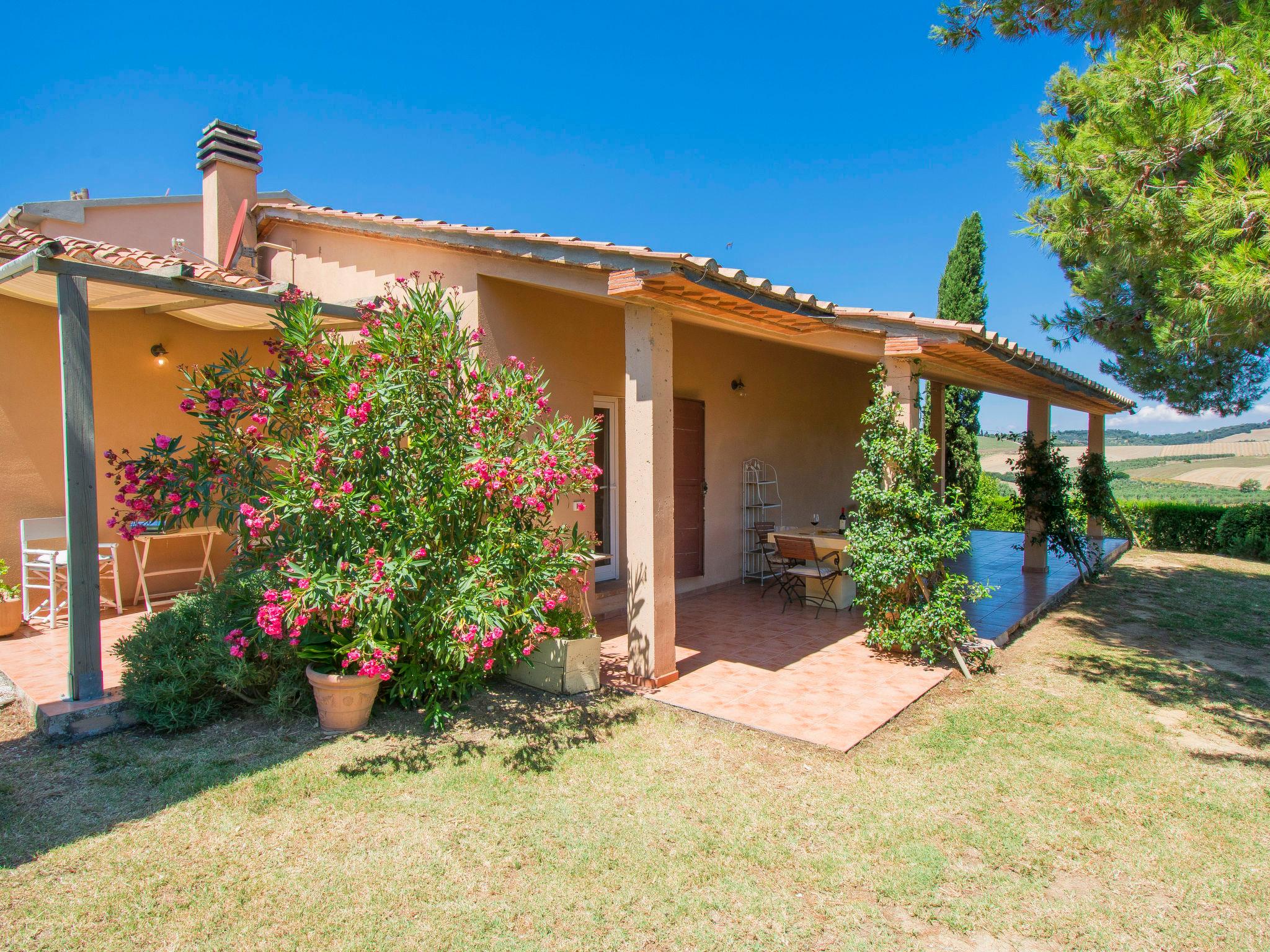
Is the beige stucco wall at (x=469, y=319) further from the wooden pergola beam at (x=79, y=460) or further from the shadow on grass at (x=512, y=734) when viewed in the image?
the wooden pergola beam at (x=79, y=460)

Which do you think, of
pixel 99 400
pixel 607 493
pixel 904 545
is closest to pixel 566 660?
pixel 607 493

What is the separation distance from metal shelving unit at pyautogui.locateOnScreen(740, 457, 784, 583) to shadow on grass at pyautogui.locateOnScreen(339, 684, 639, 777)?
16.9ft

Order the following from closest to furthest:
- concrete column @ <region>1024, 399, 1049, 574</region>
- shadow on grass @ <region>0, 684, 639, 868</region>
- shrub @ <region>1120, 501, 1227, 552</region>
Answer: shadow on grass @ <region>0, 684, 639, 868</region> → concrete column @ <region>1024, 399, 1049, 574</region> → shrub @ <region>1120, 501, 1227, 552</region>

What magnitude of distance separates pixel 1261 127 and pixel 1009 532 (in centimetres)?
1539

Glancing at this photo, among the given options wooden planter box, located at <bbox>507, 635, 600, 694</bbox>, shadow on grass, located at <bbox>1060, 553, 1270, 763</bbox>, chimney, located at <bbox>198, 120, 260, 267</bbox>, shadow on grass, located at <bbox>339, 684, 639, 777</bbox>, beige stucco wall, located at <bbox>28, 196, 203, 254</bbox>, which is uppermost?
beige stucco wall, located at <bbox>28, 196, 203, 254</bbox>

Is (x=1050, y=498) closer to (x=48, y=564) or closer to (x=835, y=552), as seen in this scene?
(x=835, y=552)

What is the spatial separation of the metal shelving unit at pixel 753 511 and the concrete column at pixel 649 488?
15.4ft

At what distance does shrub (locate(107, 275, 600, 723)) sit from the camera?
Answer: 15.7ft

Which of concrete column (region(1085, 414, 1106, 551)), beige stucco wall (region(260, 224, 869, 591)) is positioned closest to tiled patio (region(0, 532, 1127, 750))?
beige stucco wall (region(260, 224, 869, 591))

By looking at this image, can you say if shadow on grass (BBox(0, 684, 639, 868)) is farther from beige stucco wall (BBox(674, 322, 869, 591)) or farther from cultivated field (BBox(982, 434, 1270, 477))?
cultivated field (BBox(982, 434, 1270, 477))

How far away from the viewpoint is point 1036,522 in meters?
11.7

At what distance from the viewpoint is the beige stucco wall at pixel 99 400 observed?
724cm

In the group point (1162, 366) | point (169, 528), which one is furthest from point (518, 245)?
point (1162, 366)

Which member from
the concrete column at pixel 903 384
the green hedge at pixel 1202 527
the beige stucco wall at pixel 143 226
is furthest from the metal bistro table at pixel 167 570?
the green hedge at pixel 1202 527
